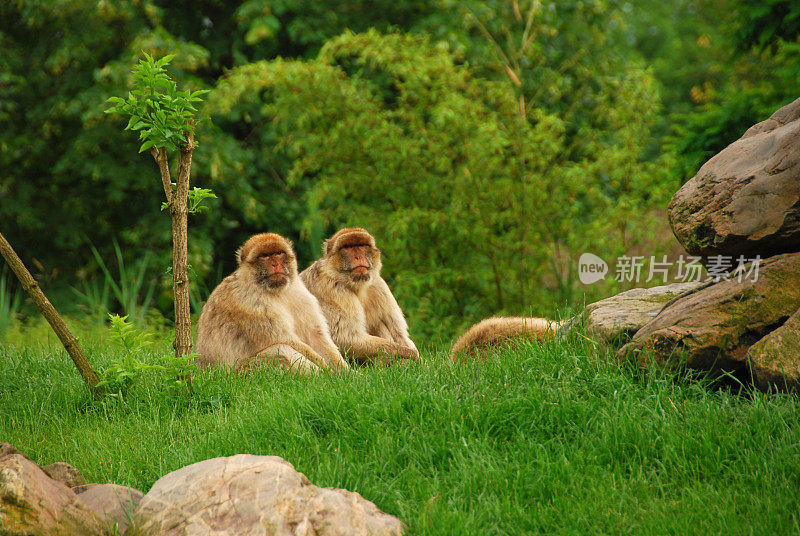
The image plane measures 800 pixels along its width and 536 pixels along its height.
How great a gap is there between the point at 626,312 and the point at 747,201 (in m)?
1.11

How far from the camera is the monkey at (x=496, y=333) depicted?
6.27 m

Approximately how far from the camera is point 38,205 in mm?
13805

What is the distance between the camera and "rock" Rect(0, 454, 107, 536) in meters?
3.46

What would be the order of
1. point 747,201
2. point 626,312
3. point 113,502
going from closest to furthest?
point 113,502
point 747,201
point 626,312

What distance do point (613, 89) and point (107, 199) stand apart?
876 cm

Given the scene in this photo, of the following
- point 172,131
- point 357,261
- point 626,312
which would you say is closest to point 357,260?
point 357,261

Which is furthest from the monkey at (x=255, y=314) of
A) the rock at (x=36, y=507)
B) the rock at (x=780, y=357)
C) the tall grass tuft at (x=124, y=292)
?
the rock at (x=780, y=357)

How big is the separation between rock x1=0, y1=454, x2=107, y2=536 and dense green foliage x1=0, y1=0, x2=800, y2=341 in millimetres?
6698

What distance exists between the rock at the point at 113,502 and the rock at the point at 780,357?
3.43 meters

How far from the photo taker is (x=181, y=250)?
545 cm

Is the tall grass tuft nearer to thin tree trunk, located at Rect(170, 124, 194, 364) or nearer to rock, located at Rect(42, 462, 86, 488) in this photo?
thin tree trunk, located at Rect(170, 124, 194, 364)

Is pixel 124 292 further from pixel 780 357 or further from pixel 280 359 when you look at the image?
pixel 780 357

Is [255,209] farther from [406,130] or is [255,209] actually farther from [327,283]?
[327,283]

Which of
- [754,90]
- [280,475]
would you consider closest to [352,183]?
[754,90]
